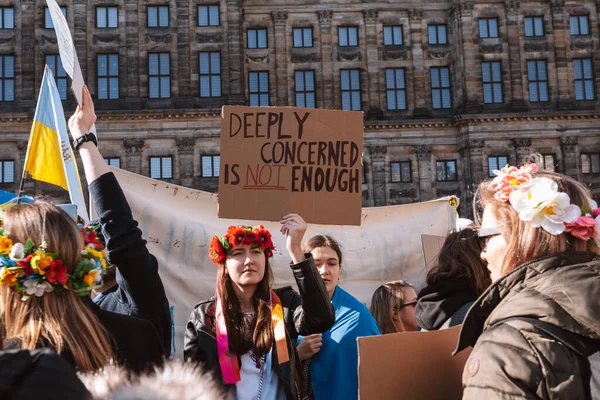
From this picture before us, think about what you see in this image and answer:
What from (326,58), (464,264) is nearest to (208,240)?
(464,264)

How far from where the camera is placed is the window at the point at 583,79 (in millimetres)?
31406

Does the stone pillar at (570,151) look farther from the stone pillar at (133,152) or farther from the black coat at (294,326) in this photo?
the black coat at (294,326)

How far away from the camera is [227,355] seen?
153 inches

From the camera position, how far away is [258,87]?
3081 centimetres

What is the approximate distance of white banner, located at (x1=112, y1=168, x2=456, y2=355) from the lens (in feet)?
27.0

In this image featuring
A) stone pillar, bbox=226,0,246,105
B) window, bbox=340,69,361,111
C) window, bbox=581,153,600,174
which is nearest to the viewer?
stone pillar, bbox=226,0,246,105

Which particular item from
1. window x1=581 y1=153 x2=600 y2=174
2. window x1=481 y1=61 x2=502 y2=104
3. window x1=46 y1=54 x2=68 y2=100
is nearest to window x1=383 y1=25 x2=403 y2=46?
window x1=481 y1=61 x2=502 y2=104

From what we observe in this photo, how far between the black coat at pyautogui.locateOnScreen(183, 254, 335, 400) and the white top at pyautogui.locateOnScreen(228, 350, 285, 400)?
0.12 ft

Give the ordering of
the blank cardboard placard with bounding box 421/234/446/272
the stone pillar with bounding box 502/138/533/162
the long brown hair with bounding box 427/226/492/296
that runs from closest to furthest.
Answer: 1. the long brown hair with bounding box 427/226/492/296
2. the blank cardboard placard with bounding box 421/234/446/272
3. the stone pillar with bounding box 502/138/533/162

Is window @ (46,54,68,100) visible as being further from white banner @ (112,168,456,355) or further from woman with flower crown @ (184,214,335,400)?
woman with flower crown @ (184,214,335,400)

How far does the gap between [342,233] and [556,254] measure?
669 centimetres

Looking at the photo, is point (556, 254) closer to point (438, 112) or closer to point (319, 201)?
point (319, 201)

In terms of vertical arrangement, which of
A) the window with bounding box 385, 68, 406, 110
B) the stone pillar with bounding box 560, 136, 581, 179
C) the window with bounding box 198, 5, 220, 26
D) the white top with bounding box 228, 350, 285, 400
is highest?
the window with bounding box 198, 5, 220, 26

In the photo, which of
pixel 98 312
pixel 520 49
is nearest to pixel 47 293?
pixel 98 312
